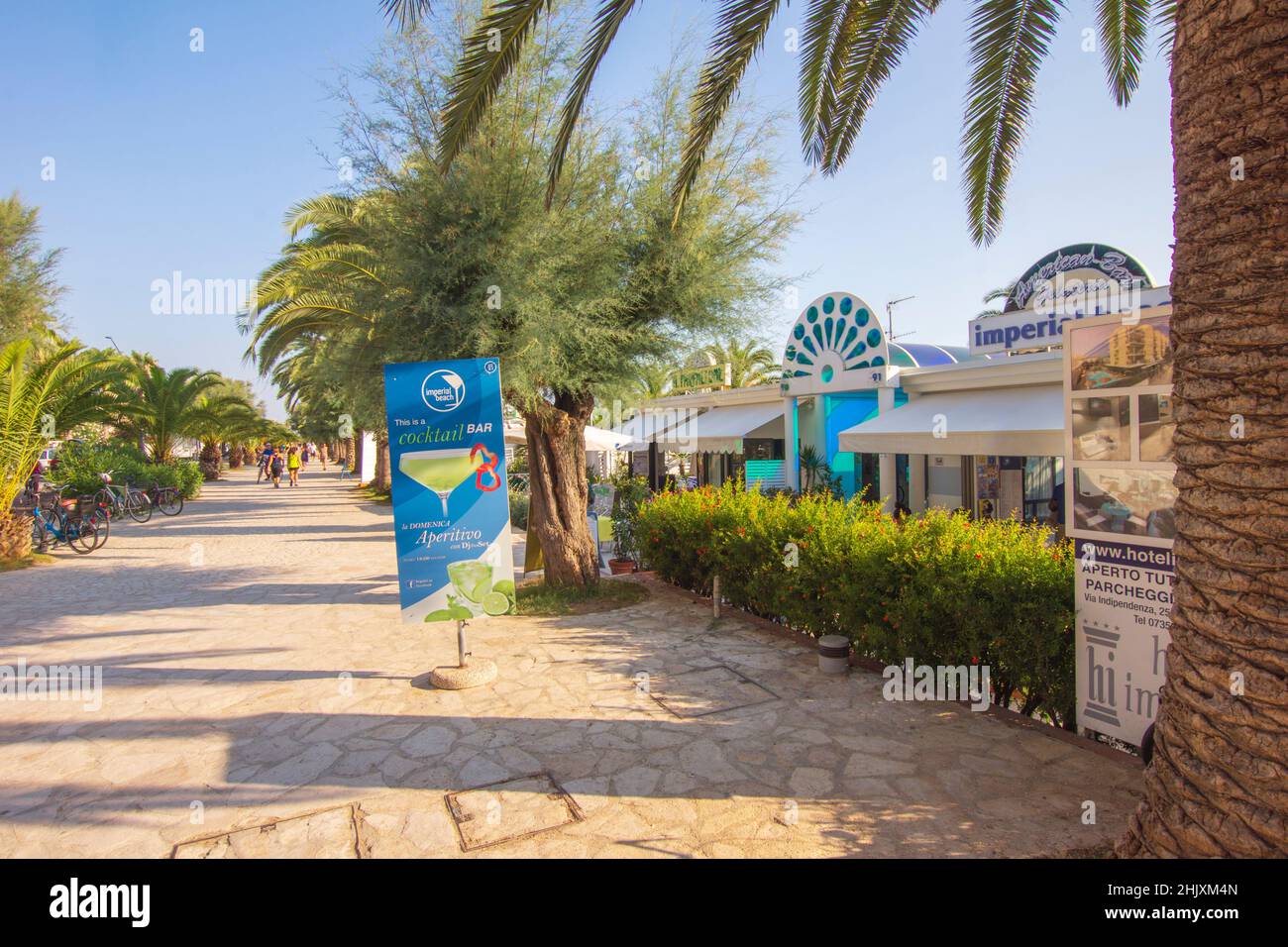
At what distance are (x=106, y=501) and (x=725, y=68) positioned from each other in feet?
58.6

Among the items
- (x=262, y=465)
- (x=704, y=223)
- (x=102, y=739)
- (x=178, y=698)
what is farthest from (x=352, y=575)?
(x=262, y=465)

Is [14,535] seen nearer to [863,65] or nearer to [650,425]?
[650,425]

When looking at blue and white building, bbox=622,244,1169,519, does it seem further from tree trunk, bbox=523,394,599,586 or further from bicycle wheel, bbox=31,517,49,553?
bicycle wheel, bbox=31,517,49,553

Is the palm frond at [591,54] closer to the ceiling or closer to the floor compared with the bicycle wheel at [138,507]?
closer to the ceiling

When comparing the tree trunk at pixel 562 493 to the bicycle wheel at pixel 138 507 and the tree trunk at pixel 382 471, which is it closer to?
the bicycle wheel at pixel 138 507

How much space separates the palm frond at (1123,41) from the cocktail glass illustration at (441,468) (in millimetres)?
6178

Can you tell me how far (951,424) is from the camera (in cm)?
1116

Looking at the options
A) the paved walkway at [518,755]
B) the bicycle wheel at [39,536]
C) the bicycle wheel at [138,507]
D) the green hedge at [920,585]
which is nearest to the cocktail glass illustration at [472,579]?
the paved walkway at [518,755]

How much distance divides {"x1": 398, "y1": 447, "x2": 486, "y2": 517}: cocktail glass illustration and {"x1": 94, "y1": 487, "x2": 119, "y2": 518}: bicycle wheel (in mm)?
12316

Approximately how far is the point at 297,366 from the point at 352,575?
63.7 feet
